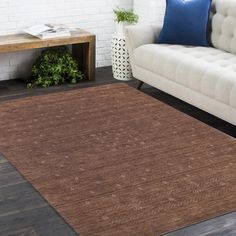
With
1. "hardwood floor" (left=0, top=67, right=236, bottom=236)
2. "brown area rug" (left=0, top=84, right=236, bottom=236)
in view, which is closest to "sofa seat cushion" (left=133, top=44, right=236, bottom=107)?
"brown area rug" (left=0, top=84, right=236, bottom=236)

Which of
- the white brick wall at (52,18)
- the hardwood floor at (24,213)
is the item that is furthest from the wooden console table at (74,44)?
Answer: the hardwood floor at (24,213)

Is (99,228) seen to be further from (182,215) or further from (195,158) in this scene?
(195,158)

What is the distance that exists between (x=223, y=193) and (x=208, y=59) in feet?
4.87

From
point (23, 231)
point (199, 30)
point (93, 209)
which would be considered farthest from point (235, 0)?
point (23, 231)

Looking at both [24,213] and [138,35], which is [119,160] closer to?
[24,213]

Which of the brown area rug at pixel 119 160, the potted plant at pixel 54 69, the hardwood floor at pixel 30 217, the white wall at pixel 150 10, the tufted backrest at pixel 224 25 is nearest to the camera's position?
the hardwood floor at pixel 30 217

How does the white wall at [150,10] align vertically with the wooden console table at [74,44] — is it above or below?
above

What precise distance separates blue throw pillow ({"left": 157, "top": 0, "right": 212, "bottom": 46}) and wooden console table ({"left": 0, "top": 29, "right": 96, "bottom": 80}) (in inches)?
28.8

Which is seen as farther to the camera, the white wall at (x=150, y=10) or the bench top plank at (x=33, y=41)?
the white wall at (x=150, y=10)

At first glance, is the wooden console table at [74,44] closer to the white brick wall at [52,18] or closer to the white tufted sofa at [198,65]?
the white brick wall at [52,18]

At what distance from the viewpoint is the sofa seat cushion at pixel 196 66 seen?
3.60 meters

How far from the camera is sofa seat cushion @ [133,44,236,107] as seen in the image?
3.60 m

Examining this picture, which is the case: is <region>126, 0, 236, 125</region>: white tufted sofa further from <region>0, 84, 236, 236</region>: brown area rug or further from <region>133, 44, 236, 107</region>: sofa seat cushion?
<region>0, 84, 236, 236</region>: brown area rug

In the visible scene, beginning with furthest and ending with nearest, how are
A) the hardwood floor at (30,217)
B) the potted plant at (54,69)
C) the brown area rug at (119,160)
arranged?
1. the potted plant at (54,69)
2. the brown area rug at (119,160)
3. the hardwood floor at (30,217)
